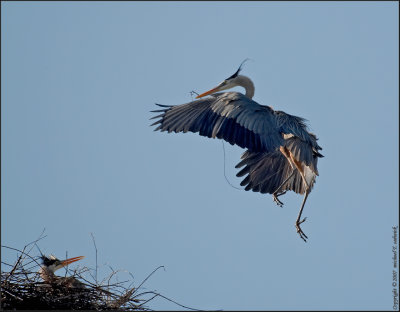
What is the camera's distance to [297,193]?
555 inches

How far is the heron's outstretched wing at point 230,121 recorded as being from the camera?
12.6 metres

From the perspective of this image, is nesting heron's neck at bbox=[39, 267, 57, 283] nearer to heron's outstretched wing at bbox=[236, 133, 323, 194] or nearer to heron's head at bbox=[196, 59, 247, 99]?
heron's outstretched wing at bbox=[236, 133, 323, 194]

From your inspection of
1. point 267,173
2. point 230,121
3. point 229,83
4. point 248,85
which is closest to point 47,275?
point 230,121

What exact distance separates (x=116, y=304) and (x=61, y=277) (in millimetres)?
903

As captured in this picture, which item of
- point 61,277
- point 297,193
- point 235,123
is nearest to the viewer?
point 61,277

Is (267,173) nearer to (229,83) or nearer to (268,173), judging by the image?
(268,173)

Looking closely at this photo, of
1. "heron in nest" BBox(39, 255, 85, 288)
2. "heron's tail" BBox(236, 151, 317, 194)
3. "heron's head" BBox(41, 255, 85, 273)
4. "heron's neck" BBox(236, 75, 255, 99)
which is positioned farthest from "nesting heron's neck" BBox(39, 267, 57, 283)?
"heron's neck" BBox(236, 75, 255, 99)

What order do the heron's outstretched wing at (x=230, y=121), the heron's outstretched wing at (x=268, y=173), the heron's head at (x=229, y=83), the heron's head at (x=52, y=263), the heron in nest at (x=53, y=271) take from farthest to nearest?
the heron's head at (x=229, y=83) → the heron's outstretched wing at (x=268, y=173) → the heron's outstretched wing at (x=230, y=121) → the heron's head at (x=52, y=263) → the heron in nest at (x=53, y=271)

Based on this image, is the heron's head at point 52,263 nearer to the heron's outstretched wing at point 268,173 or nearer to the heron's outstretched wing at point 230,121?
the heron's outstretched wing at point 230,121

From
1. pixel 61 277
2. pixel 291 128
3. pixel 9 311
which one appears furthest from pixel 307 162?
pixel 9 311

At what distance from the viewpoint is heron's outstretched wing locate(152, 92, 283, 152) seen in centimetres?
1257

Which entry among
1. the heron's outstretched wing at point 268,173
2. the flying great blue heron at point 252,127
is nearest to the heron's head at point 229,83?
the flying great blue heron at point 252,127

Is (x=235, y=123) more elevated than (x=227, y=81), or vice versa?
(x=227, y=81)

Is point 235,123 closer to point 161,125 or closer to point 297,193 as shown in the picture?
point 161,125
